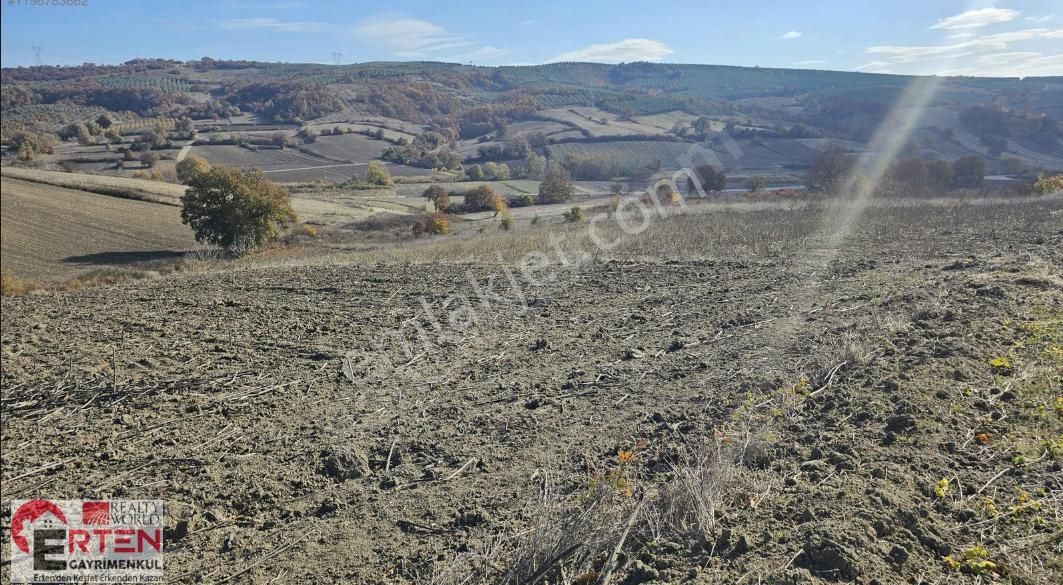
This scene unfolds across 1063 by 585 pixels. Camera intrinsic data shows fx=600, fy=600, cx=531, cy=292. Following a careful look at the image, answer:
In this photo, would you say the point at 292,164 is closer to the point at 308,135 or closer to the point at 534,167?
the point at 308,135

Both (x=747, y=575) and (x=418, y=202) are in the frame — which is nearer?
(x=747, y=575)

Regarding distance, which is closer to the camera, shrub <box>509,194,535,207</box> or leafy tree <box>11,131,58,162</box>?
shrub <box>509,194,535,207</box>

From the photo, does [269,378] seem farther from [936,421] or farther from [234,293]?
[936,421]

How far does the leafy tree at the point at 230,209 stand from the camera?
100.0 feet

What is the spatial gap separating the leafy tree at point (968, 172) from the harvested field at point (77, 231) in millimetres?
52566

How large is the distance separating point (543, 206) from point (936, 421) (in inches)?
1906

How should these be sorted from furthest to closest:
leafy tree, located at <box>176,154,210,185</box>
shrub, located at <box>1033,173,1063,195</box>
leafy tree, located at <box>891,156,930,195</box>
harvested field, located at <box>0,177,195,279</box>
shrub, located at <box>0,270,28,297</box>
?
leafy tree, located at <box>176,154,210,185</box>
leafy tree, located at <box>891,156,930,195</box>
shrub, located at <box>1033,173,1063,195</box>
harvested field, located at <box>0,177,195,279</box>
shrub, located at <box>0,270,28,297</box>

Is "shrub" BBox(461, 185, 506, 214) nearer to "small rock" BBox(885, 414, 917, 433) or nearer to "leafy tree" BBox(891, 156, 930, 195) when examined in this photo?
"leafy tree" BBox(891, 156, 930, 195)

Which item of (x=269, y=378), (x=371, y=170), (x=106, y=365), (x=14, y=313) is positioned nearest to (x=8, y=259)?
(x=14, y=313)

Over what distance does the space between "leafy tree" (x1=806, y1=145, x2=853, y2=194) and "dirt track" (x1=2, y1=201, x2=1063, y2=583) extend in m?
31.6

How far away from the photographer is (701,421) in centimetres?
531

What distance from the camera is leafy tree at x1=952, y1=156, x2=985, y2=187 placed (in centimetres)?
4475

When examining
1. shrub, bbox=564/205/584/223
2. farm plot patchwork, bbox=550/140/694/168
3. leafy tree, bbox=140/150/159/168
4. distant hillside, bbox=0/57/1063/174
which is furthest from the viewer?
farm plot patchwork, bbox=550/140/694/168

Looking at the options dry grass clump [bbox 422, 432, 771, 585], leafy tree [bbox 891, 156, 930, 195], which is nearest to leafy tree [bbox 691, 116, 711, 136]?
leafy tree [bbox 891, 156, 930, 195]
